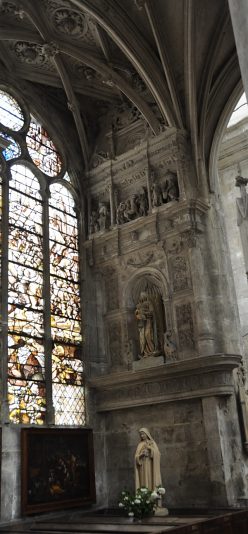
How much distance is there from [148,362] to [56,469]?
3.34 metres

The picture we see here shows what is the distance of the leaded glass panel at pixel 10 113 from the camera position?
15352mm

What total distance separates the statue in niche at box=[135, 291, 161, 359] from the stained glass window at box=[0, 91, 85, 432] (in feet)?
5.84

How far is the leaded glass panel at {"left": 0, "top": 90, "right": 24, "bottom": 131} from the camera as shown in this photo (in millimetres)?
15352

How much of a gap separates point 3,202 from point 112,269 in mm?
3663

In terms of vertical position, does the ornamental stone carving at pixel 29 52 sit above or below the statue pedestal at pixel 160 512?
above

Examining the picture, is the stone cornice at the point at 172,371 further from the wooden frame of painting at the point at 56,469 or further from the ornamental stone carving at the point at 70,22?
the ornamental stone carving at the point at 70,22

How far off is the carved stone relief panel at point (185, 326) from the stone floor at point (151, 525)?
3.78 metres

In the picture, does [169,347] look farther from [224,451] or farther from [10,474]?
[10,474]

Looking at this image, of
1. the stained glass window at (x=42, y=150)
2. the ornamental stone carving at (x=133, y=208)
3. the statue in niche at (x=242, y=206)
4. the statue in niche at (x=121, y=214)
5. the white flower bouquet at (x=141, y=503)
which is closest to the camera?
the statue in niche at (x=242, y=206)

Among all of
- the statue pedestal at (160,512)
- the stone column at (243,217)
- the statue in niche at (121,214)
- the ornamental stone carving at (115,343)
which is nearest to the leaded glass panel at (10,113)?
the statue in niche at (121,214)

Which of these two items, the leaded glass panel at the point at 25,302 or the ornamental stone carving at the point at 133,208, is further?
the ornamental stone carving at the point at 133,208

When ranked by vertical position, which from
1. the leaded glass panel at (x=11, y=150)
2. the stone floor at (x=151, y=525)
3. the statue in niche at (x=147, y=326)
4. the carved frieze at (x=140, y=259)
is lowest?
the stone floor at (x=151, y=525)

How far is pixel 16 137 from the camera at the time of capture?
15414 millimetres

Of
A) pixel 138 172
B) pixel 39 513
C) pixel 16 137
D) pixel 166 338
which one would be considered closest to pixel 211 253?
pixel 166 338
